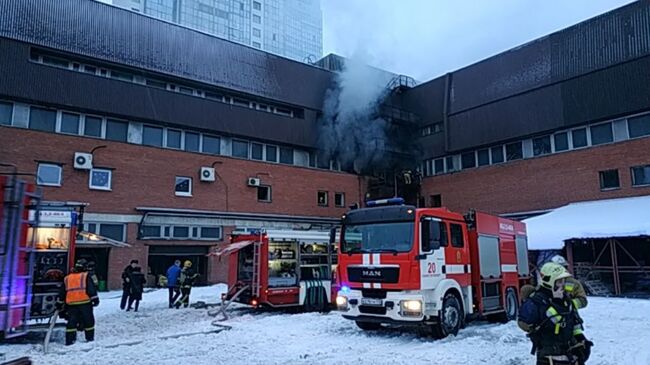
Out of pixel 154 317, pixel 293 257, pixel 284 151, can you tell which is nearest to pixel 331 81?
pixel 284 151

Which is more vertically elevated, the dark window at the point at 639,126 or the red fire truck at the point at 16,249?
the dark window at the point at 639,126

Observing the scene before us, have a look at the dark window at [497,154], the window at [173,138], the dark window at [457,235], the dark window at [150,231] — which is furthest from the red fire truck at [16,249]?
the dark window at [497,154]

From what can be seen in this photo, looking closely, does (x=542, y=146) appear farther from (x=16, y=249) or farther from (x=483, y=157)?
(x=16, y=249)

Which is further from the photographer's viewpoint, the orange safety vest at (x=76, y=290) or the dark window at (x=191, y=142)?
the dark window at (x=191, y=142)

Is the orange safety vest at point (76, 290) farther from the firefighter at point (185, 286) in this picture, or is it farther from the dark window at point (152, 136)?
the dark window at point (152, 136)

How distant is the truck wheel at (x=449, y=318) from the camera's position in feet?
31.1

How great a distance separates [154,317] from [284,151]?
1501cm

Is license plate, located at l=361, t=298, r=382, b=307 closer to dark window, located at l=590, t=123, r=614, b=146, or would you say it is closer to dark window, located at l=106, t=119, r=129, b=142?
dark window, located at l=106, t=119, r=129, b=142

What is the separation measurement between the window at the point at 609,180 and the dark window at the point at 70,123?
23270mm

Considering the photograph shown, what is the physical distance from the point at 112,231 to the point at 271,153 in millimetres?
9273

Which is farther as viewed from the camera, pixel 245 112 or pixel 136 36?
pixel 245 112

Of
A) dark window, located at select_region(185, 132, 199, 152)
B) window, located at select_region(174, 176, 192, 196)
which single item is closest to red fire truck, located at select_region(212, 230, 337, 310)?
window, located at select_region(174, 176, 192, 196)

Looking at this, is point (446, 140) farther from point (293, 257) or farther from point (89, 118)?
point (89, 118)

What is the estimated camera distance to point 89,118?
2077cm
